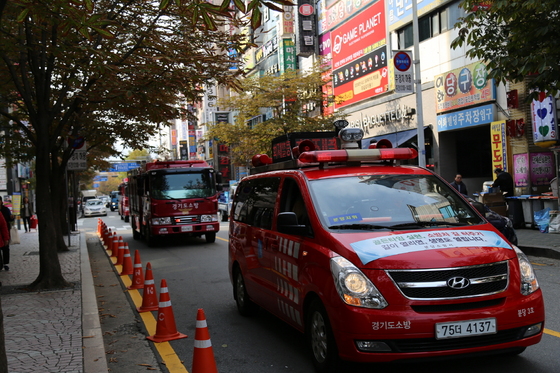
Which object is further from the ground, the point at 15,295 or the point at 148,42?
the point at 148,42

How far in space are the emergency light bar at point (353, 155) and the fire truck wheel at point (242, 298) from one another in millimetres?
2303

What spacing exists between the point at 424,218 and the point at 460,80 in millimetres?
19344

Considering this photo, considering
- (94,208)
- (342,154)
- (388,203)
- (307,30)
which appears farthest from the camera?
(94,208)

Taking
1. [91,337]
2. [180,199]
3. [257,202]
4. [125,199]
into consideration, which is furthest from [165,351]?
[125,199]

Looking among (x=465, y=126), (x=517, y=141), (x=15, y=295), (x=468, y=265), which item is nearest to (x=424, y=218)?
(x=468, y=265)

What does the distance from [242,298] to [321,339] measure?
2.91 meters

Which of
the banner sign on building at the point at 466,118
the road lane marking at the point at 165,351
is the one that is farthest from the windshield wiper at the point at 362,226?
the banner sign on building at the point at 466,118

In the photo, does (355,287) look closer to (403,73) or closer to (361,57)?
(403,73)

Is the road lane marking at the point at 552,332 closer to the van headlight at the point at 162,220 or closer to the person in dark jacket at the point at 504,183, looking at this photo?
the person in dark jacket at the point at 504,183

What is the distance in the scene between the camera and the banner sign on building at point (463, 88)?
21781mm

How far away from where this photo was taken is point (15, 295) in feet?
32.6

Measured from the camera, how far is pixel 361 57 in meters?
31.4

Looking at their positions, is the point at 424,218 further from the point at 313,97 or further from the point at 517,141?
the point at 313,97

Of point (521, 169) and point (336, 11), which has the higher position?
point (336, 11)
